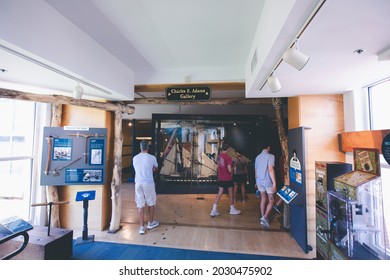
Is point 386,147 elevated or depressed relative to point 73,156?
elevated

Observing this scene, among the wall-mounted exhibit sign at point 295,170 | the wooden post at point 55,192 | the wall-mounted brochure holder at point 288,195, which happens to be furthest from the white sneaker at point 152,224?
the wall-mounted exhibit sign at point 295,170

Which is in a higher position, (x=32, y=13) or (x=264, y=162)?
(x=32, y=13)

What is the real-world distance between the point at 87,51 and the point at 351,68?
3134 millimetres

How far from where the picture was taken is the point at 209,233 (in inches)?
129

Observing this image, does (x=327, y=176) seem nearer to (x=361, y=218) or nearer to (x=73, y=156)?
(x=361, y=218)

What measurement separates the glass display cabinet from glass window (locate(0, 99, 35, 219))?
10.0 feet

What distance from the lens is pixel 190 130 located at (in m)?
6.22

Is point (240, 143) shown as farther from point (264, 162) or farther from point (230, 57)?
point (230, 57)

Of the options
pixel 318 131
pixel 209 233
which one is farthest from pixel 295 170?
pixel 209 233

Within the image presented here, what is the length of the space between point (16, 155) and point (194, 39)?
3.72m

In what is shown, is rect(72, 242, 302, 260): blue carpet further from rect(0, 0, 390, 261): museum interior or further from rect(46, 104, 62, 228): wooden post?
rect(46, 104, 62, 228): wooden post

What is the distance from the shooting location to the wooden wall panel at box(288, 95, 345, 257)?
2.81 meters

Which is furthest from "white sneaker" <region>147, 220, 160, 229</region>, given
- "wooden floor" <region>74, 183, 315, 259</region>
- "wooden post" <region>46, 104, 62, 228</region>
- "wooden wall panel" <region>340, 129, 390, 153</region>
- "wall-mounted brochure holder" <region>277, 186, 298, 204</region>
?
"wooden wall panel" <region>340, 129, 390, 153</region>

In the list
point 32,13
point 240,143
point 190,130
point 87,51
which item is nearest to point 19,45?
point 32,13
